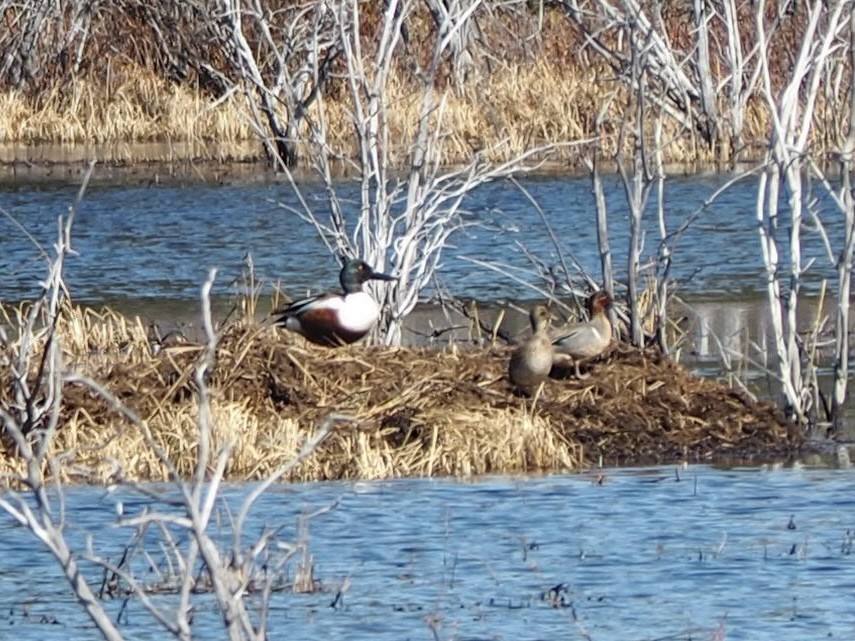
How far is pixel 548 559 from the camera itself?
29.8ft

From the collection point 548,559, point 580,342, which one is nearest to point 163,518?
point 548,559

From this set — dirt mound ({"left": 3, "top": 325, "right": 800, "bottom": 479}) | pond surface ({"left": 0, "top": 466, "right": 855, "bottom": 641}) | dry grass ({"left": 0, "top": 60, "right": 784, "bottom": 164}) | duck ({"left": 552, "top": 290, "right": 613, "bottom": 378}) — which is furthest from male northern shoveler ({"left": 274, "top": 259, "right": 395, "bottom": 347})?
dry grass ({"left": 0, "top": 60, "right": 784, "bottom": 164})

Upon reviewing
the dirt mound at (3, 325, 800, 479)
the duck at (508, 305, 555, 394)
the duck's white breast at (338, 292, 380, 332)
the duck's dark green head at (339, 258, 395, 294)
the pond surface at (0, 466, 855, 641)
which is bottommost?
the pond surface at (0, 466, 855, 641)

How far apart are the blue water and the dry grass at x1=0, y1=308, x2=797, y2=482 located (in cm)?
561

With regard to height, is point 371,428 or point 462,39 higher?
point 462,39

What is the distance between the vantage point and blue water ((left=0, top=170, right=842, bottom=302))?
19.5 meters

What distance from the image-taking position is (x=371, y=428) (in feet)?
36.2

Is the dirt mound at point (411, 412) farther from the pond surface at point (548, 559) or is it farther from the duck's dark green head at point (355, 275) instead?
the duck's dark green head at point (355, 275)

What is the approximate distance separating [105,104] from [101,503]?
2222 cm

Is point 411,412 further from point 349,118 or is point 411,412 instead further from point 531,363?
point 349,118

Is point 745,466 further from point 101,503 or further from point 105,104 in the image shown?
point 105,104

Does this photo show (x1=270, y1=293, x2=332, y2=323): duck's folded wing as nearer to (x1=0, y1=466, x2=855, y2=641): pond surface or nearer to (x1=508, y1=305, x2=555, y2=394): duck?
(x1=508, y1=305, x2=555, y2=394): duck

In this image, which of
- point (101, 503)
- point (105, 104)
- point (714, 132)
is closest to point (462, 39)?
Answer: point (714, 132)

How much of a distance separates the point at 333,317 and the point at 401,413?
36.3 inches
